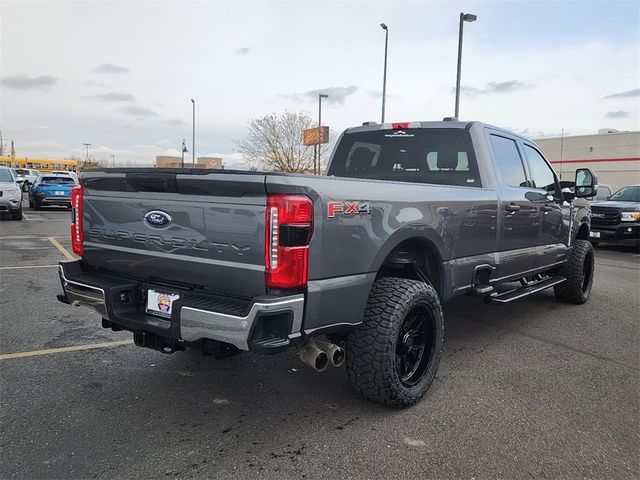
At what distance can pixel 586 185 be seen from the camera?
6.11m

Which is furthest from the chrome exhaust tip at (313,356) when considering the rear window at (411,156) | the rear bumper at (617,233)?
the rear bumper at (617,233)

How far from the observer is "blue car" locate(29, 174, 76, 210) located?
1945 cm

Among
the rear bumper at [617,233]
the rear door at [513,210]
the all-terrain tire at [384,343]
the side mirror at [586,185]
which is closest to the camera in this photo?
the all-terrain tire at [384,343]

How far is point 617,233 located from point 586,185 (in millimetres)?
6925

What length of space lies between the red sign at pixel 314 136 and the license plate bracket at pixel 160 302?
31.2 metres

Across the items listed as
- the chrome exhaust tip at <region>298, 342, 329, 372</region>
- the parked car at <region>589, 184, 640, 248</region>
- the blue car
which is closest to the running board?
the chrome exhaust tip at <region>298, 342, 329, 372</region>

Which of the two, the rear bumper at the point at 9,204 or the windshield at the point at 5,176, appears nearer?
the rear bumper at the point at 9,204

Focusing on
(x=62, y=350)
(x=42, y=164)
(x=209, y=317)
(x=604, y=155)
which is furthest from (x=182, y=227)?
(x=42, y=164)

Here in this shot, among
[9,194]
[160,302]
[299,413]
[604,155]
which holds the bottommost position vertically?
[299,413]

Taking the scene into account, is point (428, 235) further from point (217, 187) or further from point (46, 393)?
point (46, 393)

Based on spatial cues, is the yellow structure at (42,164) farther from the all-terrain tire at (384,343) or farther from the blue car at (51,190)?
the all-terrain tire at (384,343)

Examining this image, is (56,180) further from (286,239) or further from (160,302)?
(286,239)

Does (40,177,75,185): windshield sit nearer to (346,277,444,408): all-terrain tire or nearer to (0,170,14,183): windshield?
(0,170,14,183): windshield

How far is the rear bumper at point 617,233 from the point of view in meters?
11.7
